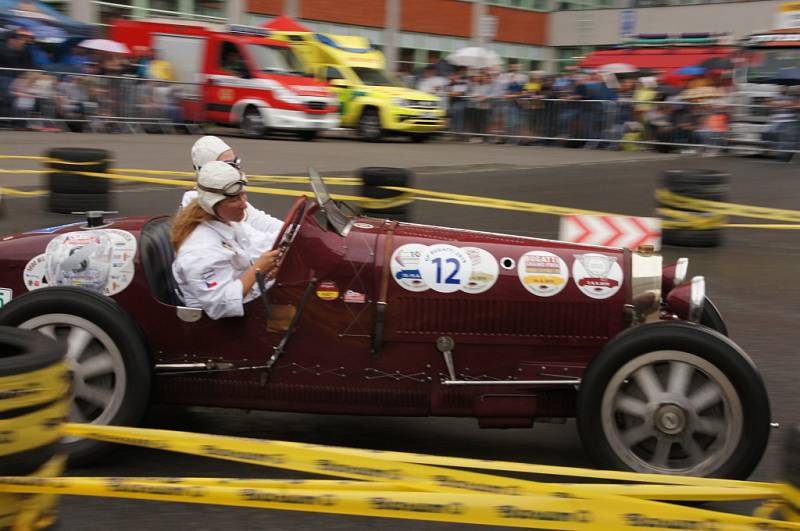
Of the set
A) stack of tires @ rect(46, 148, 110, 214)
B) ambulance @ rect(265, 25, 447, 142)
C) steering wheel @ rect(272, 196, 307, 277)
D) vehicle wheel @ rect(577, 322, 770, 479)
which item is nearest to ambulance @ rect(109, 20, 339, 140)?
ambulance @ rect(265, 25, 447, 142)

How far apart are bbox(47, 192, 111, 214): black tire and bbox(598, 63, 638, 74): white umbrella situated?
596 inches

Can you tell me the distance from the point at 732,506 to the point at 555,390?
0.86 meters

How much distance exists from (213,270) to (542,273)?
4.90ft

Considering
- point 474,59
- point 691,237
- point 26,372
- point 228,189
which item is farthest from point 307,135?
point 26,372

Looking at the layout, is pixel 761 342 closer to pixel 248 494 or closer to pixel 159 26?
pixel 248 494

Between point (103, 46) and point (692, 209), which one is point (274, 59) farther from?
point (692, 209)

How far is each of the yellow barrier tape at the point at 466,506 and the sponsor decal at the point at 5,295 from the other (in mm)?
1661

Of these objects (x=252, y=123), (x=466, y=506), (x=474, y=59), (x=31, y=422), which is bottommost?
(x=466, y=506)

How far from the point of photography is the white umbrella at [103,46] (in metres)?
21.2

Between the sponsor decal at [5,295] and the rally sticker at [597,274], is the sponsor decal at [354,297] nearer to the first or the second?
the rally sticker at [597,274]

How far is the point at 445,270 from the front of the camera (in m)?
4.51

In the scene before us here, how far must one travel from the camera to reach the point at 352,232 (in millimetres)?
4684

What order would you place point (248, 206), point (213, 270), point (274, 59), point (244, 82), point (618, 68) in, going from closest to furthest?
point (213, 270), point (248, 206), point (244, 82), point (274, 59), point (618, 68)

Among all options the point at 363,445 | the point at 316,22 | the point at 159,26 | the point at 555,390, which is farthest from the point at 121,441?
the point at 316,22
